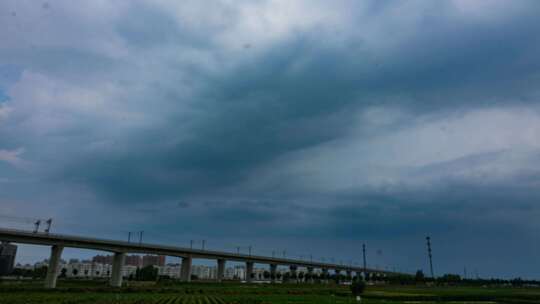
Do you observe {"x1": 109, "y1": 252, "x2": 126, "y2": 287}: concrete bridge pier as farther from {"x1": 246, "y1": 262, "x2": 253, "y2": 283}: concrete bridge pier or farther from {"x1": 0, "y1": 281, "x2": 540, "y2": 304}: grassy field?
{"x1": 246, "y1": 262, "x2": 253, "y2": 283}: concrete bridge pier

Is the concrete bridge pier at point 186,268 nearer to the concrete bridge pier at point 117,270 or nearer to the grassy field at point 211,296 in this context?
the concrete bridge pier at point 117,270

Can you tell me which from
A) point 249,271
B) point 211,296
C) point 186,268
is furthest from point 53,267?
point 249,271

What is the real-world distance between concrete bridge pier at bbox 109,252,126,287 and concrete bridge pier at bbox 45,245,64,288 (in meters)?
16.1

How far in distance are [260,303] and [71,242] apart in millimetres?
74249

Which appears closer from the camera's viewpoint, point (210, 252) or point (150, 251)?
point (150, 251)

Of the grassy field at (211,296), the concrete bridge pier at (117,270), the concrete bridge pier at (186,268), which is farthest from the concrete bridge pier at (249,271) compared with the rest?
the grassy field at (211,296)

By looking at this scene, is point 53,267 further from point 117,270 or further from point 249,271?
point 249,271

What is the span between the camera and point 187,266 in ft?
448

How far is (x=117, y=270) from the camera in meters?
108

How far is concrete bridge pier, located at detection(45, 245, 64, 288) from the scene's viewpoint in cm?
8679

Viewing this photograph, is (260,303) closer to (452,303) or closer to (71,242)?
(452,303)

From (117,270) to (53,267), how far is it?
19667 mm

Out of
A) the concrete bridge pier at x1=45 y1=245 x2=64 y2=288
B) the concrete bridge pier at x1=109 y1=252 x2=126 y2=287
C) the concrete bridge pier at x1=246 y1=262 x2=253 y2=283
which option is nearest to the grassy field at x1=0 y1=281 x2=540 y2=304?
the concrete bridge pier at x1=45 y1=245 x2=64 y2=288

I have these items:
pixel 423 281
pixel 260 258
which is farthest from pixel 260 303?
pixel 423 281
